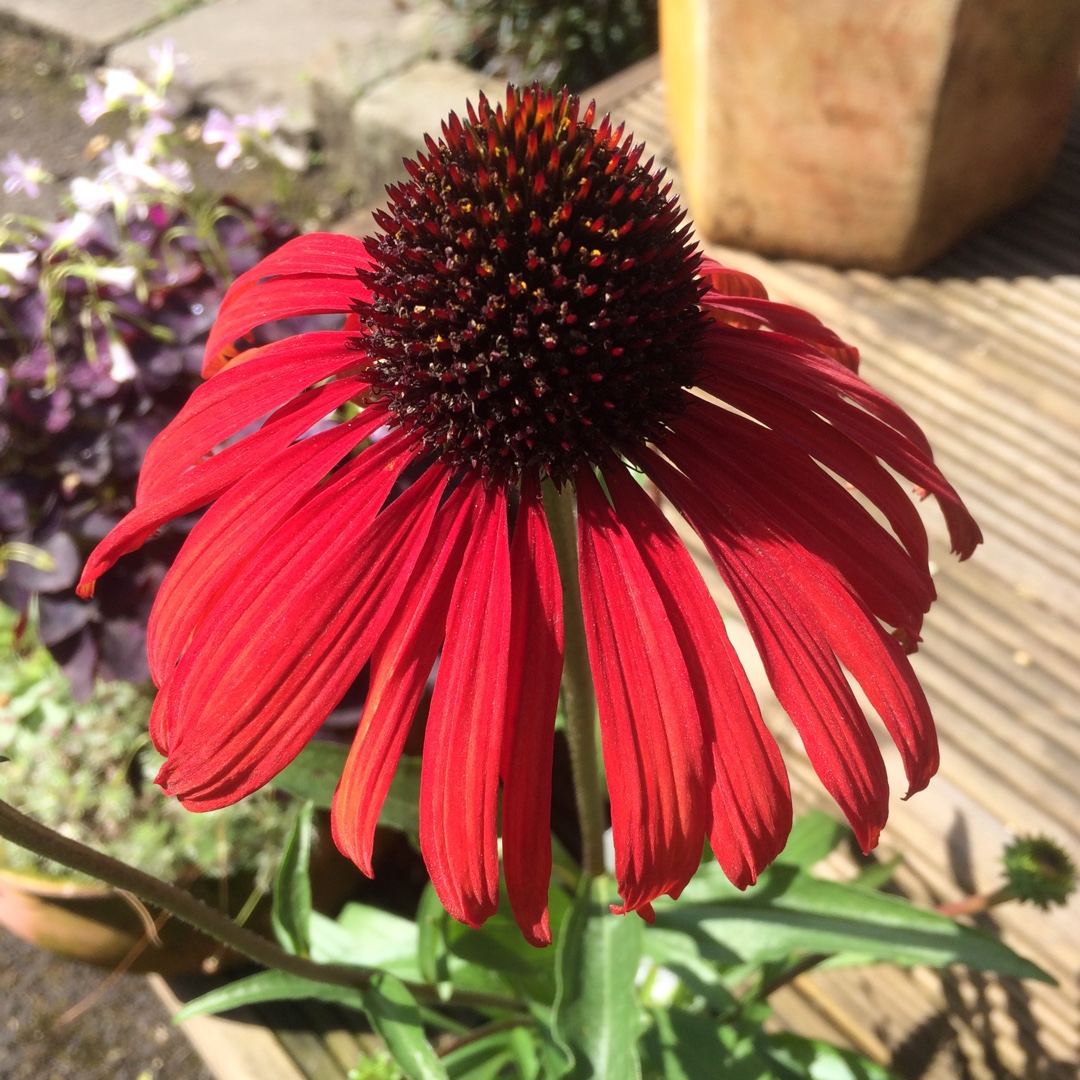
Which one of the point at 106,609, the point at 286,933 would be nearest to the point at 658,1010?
the point at 286,933

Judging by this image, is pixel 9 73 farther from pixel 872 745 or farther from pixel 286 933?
pixel 872 745

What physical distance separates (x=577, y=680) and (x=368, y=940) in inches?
20.2

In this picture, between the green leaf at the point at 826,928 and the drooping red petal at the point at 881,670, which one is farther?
the green leaf at the point at 826,928

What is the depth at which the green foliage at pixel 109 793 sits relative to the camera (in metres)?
0.98

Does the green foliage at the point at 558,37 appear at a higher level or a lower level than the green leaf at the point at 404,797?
higher

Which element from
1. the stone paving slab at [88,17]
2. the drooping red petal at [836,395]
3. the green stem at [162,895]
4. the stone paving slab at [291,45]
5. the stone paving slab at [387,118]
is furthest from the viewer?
the stone paving slab at [88,17]

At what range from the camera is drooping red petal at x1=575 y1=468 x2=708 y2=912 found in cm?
40

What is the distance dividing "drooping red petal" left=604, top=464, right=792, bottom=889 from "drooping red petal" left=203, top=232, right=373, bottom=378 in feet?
0.95

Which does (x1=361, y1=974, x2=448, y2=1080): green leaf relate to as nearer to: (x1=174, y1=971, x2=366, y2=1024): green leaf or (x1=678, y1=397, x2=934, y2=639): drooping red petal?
(x1=174, y1=971, x2=366, y2=1024): green leaf

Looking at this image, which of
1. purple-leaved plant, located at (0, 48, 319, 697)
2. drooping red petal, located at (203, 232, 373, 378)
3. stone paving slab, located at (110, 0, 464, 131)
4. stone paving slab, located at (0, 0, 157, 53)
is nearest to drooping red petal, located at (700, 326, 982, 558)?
drooping red petal, located at (203, 232, 373, 378)

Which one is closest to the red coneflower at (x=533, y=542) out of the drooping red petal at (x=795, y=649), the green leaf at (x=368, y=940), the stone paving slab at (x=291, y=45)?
the drooping red petal at (x=795, y=649)

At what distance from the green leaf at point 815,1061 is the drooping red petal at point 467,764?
0.51 metres

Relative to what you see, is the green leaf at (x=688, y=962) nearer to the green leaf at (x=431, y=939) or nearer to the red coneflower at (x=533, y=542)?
the green leaf at (x=431, y=939)

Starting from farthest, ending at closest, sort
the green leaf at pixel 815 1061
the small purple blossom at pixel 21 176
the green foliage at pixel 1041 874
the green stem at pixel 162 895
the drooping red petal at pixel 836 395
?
1. the small purple blossom at pixel 21 176
2. the green leaf at pixel 815 1061
3. the green foliage at pixel 1041 874
4. the drooping red petal at pixel 836 395
5. the green stem at pixel 162 895
